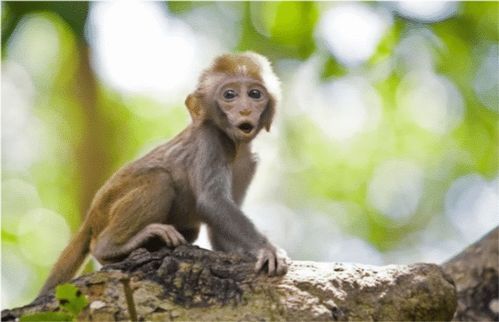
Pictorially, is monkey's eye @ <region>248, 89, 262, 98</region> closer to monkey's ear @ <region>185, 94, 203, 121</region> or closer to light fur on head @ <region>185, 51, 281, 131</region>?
light fur on head @ <region>185, 51, 281, 131</region>

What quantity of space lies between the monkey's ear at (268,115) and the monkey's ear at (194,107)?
49 centimetres

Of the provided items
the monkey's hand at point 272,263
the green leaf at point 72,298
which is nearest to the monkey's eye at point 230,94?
the monkey's hand at point 272,263

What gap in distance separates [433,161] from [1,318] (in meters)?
14.2

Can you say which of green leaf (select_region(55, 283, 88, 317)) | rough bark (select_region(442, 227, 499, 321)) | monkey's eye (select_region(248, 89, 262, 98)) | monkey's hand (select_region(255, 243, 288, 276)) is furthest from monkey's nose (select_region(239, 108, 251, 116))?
green leaf (select_region(55, 283, 88, 317))

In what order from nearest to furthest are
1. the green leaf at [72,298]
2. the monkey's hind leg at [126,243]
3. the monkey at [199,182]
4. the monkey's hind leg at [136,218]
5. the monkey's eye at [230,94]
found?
the green leaf at [72,298], the monkey's hind leg at [126,243], the monkey's hind leg at [136,218], the monkey at [199,182], the monkey's eye at [230,94]

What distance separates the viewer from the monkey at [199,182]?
277 inches

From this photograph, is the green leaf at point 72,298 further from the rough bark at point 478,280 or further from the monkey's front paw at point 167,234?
the rough bark at point 478,280

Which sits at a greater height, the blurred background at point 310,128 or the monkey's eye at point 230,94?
the blurred background at point 310,128

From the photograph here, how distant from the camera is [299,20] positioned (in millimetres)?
14086

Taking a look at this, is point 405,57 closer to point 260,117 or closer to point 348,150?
point 348,150

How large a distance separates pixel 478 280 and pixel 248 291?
3.24m

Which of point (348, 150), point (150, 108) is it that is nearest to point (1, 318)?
point (150, 108)

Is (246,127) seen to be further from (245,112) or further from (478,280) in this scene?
(478,280)

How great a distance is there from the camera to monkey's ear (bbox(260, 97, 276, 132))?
25.2ft
